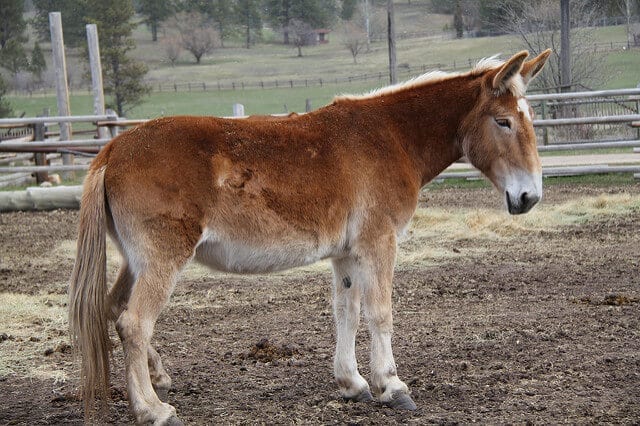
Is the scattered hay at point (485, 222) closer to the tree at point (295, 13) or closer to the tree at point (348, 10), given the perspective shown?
the tree at point (295, 13)

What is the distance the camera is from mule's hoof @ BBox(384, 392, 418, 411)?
4492mm

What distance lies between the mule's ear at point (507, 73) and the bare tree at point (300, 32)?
52.0 meters

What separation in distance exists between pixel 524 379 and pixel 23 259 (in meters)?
6.33

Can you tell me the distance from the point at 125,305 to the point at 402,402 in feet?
5.32

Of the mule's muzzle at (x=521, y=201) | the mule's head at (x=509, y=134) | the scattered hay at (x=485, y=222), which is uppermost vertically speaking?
the mule's head at (x=509, y=134)

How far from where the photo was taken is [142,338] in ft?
13.6

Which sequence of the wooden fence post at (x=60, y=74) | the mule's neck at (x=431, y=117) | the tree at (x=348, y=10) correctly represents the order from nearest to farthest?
1. the mule's neck at (x=431, y=117)
2. the wooden fence post at (x=60, y=74)
3. the tree at (x=348, y=10)

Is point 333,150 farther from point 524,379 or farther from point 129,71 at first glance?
point 129,71

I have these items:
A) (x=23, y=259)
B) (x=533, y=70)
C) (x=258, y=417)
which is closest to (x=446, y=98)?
(x=533, y=70)

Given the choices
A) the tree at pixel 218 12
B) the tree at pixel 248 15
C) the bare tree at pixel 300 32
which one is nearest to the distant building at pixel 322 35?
the bare tree at pixel 300 32

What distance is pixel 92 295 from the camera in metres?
4.25

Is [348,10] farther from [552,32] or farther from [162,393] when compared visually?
[162,393]

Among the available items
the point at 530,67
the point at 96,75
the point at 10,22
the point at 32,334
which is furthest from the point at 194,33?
the point at 530,67

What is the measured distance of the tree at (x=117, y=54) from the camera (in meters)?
38.0
